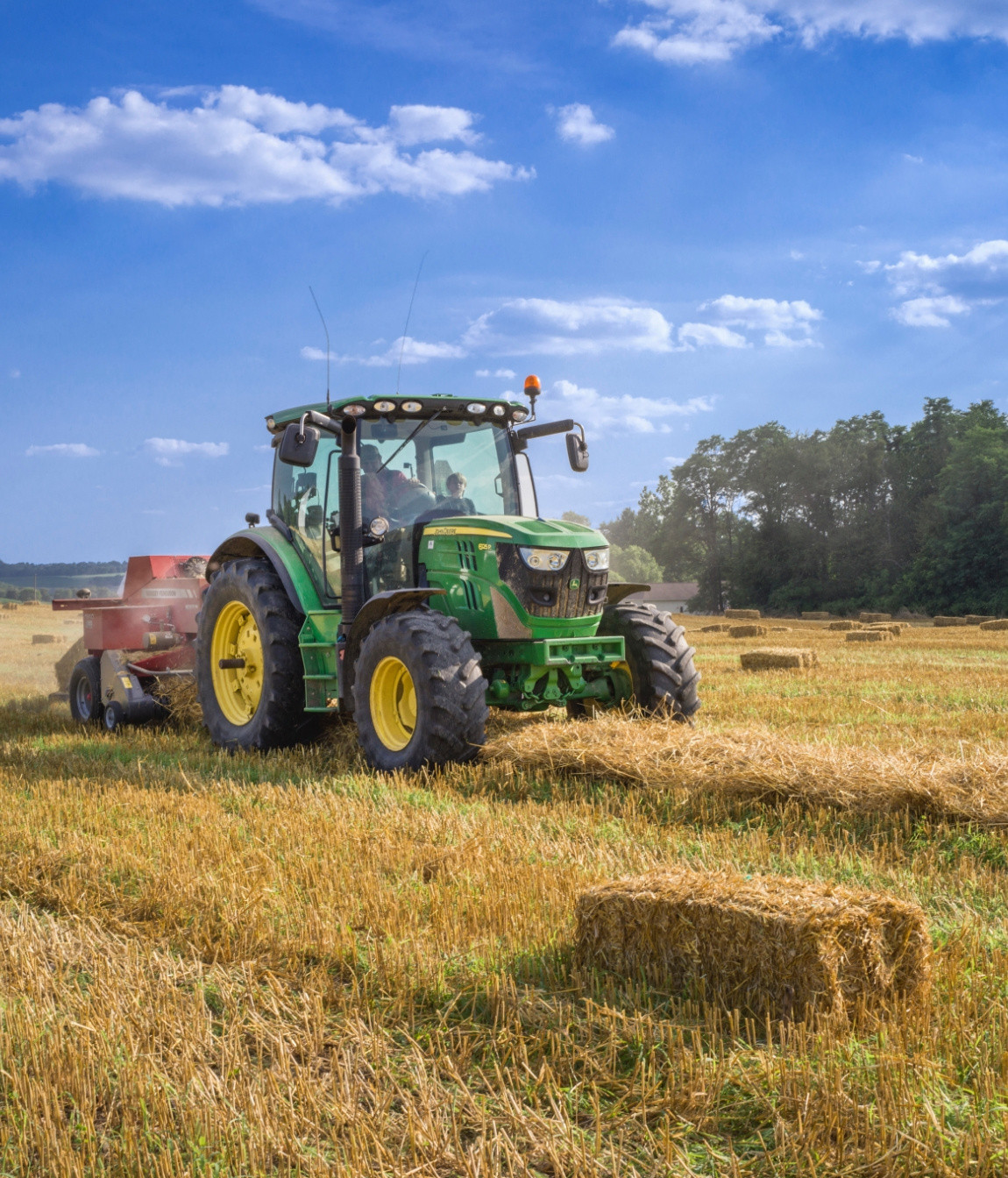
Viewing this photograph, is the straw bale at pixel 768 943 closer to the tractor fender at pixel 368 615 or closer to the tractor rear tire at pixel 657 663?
the tractor fender at pixel 368 615

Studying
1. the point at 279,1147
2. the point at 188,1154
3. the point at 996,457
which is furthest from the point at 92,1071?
the point at 996,457

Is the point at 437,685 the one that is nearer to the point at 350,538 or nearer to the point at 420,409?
the point at 350,538

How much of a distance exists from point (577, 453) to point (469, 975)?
5.17 meters

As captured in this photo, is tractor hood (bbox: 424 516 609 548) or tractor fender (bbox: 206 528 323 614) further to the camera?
tractor fender (bbox: 206 528 323 614)

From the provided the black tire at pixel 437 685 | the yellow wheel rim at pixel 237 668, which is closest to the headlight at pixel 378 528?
the black tire at pixel 437 685

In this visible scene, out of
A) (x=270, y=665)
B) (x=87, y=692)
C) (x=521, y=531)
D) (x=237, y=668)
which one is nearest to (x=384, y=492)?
(x=521, y=531)

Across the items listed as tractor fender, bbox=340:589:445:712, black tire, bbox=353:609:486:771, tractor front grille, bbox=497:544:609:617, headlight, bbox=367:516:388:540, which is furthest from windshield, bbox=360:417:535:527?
black tire, bbox=353:609:486:771

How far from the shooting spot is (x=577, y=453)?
808 cm

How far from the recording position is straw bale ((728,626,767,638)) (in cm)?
2895

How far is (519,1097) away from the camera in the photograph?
2.70 meters

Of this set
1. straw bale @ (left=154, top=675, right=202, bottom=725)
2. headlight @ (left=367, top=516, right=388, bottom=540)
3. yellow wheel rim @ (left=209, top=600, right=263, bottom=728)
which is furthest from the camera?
straw bale @ (left=154, top=675, right=202, bottom=725)

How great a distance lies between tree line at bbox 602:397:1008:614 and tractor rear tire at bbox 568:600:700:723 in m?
46.6

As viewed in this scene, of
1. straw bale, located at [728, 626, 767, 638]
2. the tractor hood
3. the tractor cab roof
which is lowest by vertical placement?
straw bale, located at [728, 626, 767, 638]

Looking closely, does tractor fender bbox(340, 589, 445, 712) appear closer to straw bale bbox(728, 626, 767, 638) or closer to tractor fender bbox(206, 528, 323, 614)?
tractor fender bbox(206, 528, 323, 614)
